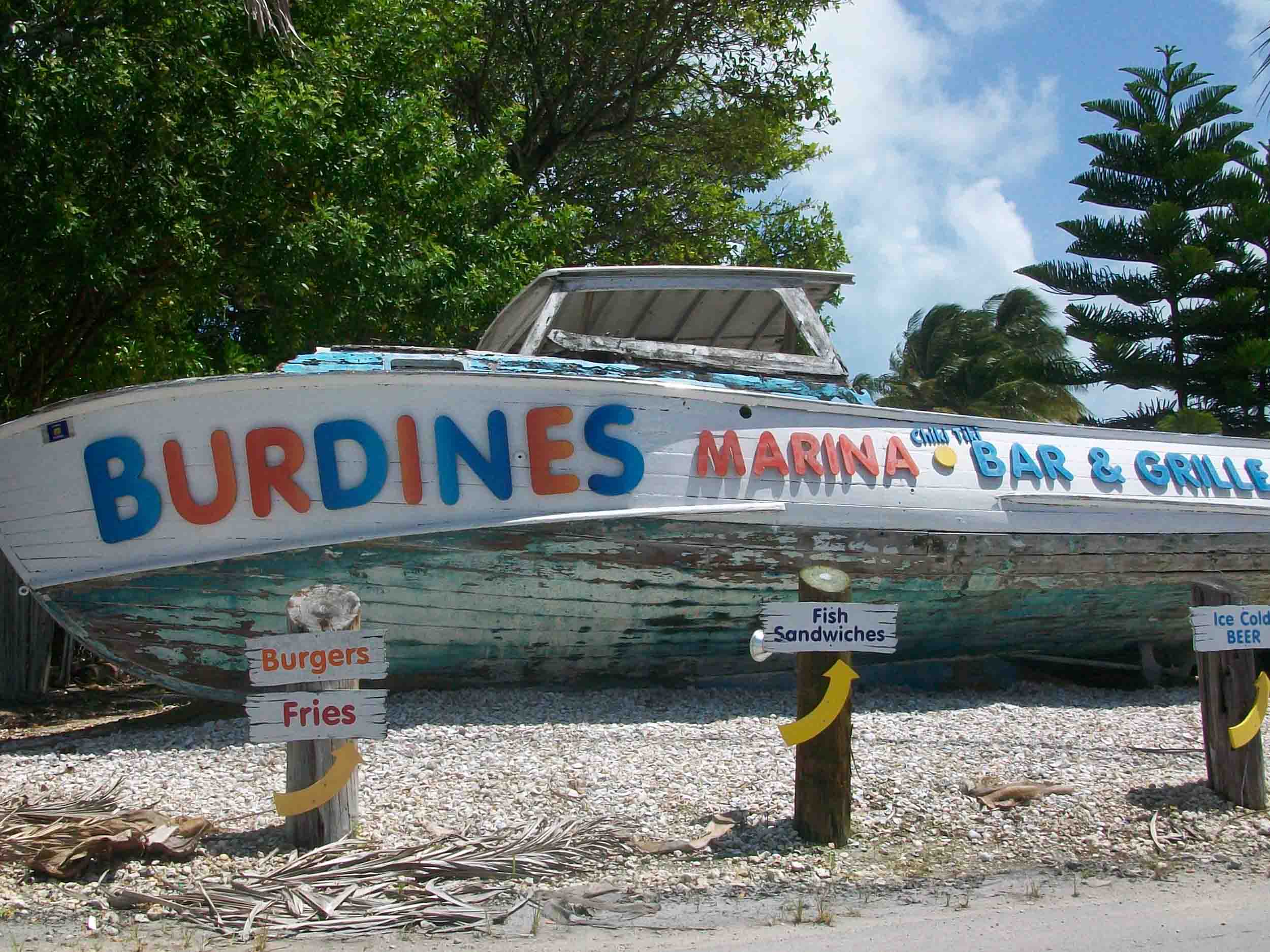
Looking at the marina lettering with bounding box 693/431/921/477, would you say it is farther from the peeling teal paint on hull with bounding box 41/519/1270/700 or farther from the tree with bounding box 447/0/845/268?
the tree with bounding box 447/0/845/268

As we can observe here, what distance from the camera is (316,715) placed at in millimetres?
4043

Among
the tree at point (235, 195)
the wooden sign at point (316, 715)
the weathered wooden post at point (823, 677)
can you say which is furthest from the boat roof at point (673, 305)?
the wooden sign at point (316, 715)

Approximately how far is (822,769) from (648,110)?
1373 cm

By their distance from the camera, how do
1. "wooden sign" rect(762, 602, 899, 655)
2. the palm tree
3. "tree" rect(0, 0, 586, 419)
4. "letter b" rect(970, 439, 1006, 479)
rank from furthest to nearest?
the palm tree < "tree" rect(0, 0, 586, 419) < "letter b" rect(970, 439, 1006, 479) < "wooden sign" rect(762, 602, 899, 655)

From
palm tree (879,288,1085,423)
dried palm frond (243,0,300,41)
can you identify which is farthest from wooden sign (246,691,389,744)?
palm tree (879,288,1085,423)

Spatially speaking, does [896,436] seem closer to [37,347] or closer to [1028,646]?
[1028,646]

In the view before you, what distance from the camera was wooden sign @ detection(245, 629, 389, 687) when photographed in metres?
4.06

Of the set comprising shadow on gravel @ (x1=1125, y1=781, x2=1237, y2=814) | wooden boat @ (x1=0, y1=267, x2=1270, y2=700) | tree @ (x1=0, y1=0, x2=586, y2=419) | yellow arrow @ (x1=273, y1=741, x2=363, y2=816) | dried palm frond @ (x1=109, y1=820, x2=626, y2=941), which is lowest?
shadow on gravel @ (x1=1125, y1=781, x2=1237, y2=814)

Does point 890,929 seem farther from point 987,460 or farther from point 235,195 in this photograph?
point 235,195

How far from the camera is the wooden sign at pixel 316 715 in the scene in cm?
402

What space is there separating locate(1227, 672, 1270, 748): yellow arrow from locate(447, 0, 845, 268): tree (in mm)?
11634

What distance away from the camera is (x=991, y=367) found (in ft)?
89.8

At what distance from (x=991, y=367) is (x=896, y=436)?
2190 centimetres

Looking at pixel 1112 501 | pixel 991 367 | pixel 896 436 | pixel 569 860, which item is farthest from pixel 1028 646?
pixel 991 367
